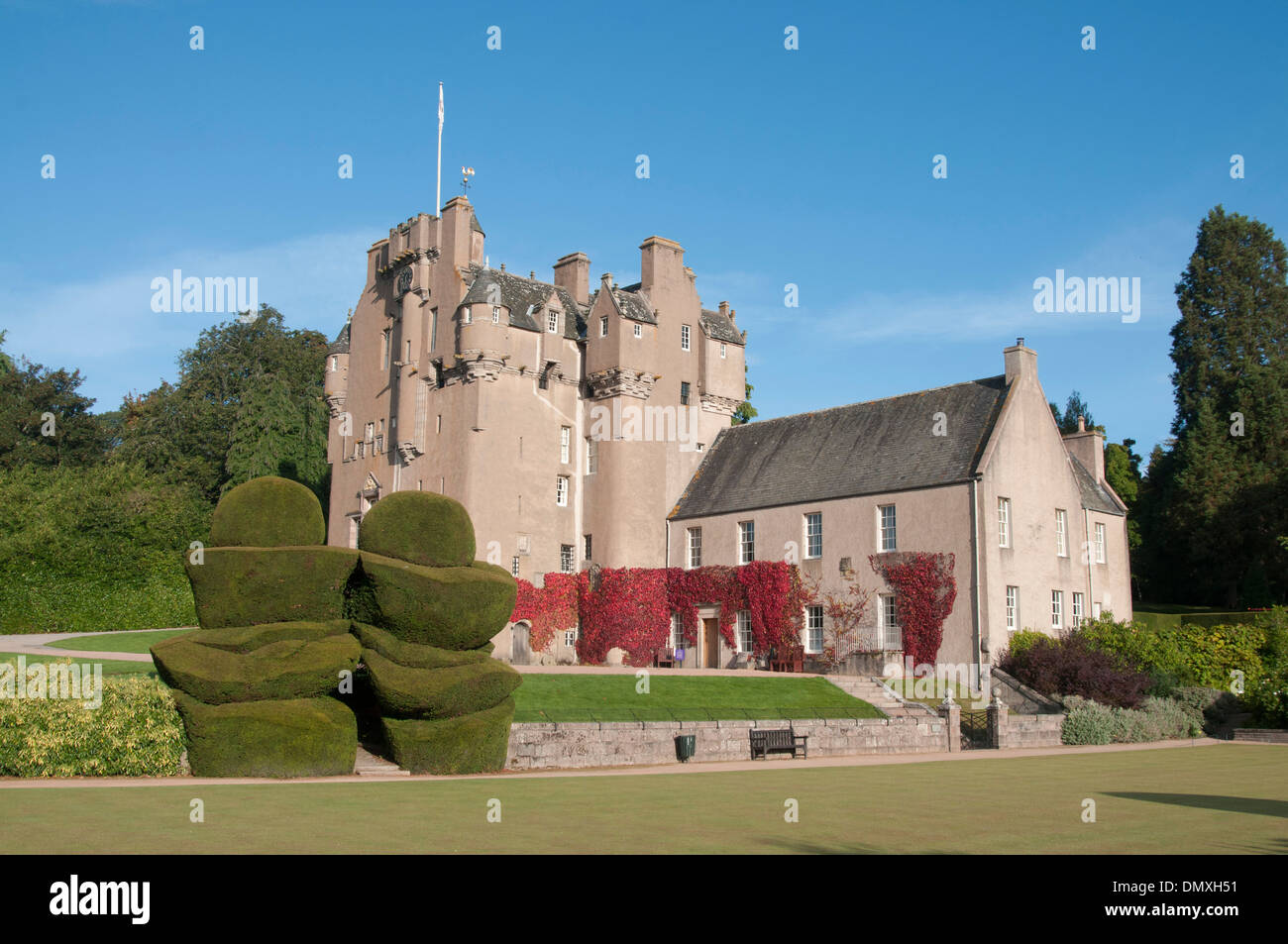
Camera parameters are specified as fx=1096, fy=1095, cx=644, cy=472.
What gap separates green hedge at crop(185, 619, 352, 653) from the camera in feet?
64.8

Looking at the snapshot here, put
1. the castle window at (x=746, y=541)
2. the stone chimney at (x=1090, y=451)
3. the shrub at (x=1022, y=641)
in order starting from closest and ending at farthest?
the shrub at (x=1022, y=641) < the castle window at (x=746, y=541) < the stone chimney at (x=1090, y=451)

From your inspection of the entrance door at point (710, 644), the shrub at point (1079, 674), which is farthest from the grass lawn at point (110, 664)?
the shrub at point (1079, 674)

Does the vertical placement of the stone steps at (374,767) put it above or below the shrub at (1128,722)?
above

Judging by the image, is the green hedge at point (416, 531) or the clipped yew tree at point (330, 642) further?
the green hedge at point (416, 531)

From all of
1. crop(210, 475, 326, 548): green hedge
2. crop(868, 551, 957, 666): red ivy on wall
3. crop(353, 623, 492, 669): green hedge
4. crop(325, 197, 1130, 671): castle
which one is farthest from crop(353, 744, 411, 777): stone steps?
crop(868, 551, 957, 666): red ivy on wall

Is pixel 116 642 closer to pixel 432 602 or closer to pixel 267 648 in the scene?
pixel 267 648

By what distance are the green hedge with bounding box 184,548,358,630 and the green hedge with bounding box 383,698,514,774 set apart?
273cm

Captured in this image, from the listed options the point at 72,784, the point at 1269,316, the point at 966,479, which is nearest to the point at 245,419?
the point at 966,479

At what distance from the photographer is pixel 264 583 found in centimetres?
2023

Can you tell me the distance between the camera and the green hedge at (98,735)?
18.3 m

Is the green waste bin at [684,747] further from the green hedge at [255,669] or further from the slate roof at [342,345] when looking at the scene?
the slate roof at [342,345]

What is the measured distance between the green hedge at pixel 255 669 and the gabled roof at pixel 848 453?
2293 cm

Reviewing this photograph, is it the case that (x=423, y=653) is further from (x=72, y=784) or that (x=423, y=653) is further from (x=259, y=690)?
(x=72, y=784)

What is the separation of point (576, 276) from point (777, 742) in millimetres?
27872
